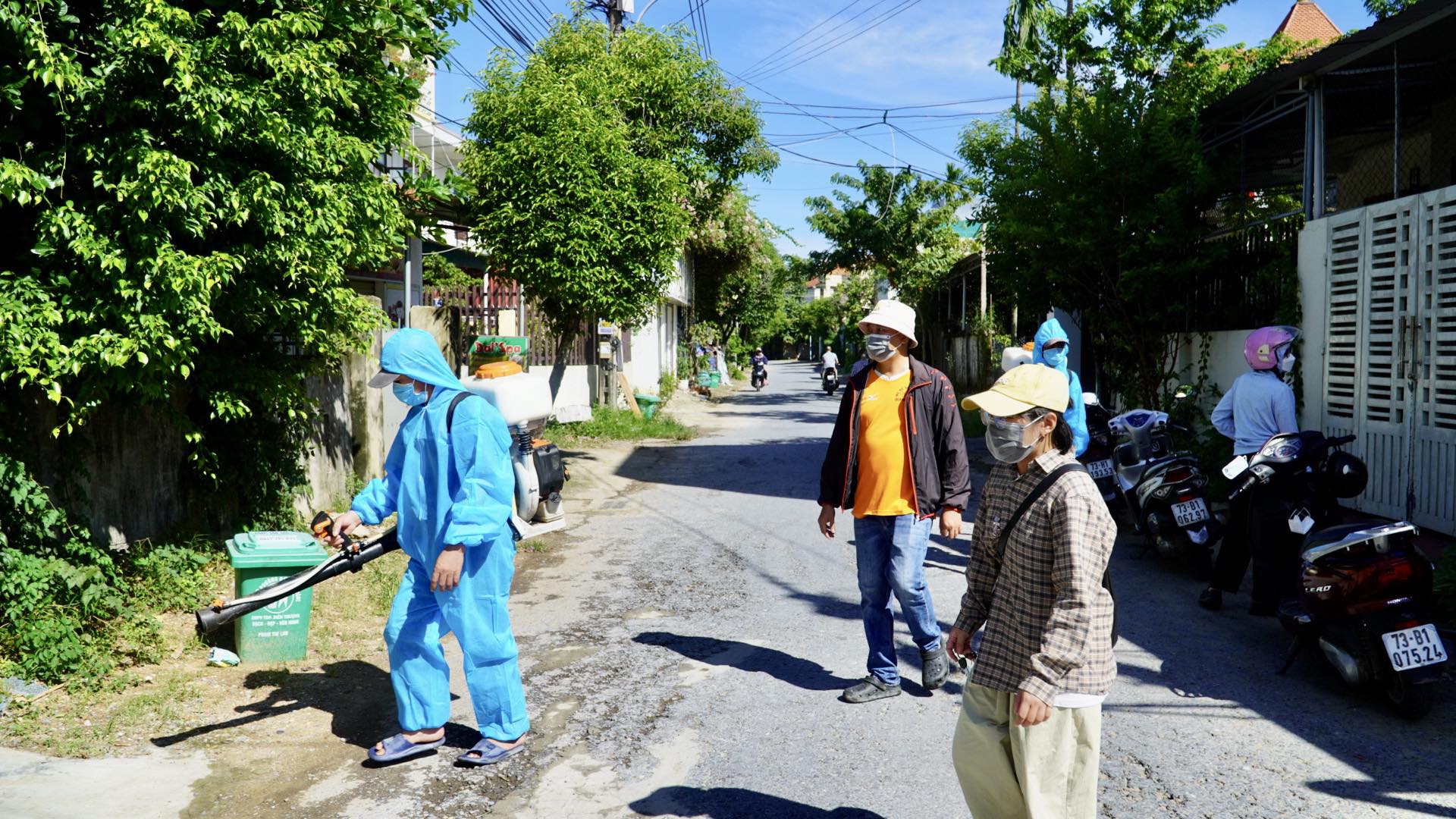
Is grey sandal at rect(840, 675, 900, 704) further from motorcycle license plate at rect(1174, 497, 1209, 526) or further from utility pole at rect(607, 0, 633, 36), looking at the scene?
utility pole at rect(607, 0, 633, 36)

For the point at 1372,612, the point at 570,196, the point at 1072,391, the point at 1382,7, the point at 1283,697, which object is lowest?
the point at 1283,697

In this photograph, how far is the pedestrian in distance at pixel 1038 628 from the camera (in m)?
2.83

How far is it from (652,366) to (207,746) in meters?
26.0

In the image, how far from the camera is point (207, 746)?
466 cm

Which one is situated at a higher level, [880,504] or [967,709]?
[880,504]

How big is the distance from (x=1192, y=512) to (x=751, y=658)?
353cm

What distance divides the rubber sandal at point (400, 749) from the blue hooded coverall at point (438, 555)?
0.26 feet

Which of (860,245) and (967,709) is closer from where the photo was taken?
(967,709)

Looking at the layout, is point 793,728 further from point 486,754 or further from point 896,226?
point 896,226

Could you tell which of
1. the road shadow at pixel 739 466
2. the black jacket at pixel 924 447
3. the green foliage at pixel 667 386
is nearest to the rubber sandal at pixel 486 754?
the black jacket at pixel 924 447

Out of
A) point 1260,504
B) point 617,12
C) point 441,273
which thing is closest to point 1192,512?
point 1260,504

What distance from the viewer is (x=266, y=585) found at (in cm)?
549

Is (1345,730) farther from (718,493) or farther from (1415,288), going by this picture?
(718,493)

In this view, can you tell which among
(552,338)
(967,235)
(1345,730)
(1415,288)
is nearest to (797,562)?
(1345,730)
